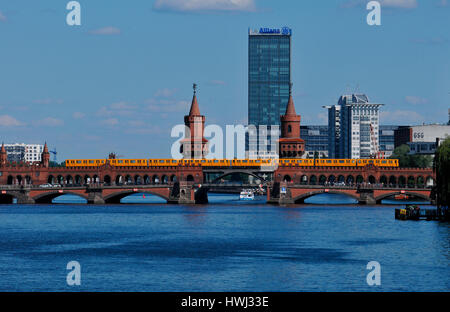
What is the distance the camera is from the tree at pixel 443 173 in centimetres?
12612

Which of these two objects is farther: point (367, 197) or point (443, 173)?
point (367, 197)

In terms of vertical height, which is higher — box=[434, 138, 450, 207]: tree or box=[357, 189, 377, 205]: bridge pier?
box=[434, 138, 450, 207]: tree

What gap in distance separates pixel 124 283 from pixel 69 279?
5190 millimetres

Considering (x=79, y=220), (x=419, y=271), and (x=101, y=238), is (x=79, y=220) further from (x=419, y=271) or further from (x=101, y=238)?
(x=419, y=271)

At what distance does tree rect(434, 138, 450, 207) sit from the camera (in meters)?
126

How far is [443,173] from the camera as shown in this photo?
127m

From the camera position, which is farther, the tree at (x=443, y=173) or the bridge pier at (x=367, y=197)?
the bridge pier at (x=367, y=197)

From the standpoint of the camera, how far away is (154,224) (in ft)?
472

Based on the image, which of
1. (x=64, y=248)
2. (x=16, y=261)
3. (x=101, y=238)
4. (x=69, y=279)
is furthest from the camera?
(x=101, y=238)

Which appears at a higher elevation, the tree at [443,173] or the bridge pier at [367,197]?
the tree at [443,173]

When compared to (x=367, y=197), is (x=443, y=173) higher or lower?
higher

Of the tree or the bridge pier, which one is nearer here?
the tree
